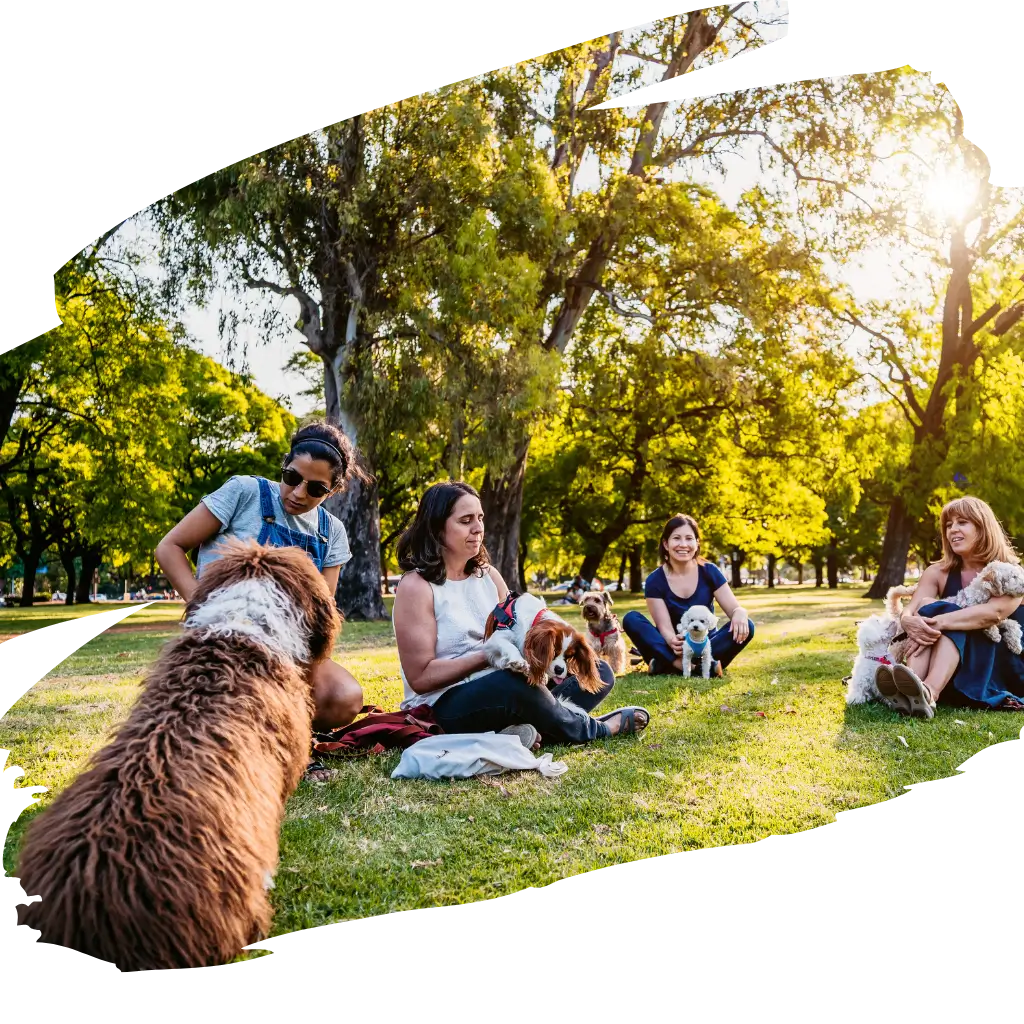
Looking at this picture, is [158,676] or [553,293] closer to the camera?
[158,676]

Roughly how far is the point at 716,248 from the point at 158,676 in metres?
7.74

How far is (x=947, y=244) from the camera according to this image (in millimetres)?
5363

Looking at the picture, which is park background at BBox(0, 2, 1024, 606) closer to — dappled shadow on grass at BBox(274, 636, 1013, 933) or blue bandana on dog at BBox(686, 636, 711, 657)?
blue bandana on dog at BBox(686, 636, 711, 657)

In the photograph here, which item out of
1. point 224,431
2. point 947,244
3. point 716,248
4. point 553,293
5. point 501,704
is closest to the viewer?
point 501,704

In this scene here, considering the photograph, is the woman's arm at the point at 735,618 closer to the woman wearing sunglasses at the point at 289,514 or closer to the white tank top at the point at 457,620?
the white tank top at the point at 457,620

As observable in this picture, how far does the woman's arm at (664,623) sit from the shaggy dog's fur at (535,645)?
3.76 meters

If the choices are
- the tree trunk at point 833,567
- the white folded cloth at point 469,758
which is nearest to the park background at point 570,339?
the white folded cloth at point 469,758

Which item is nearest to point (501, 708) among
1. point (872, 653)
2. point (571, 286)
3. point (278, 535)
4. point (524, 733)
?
point (524, 733)

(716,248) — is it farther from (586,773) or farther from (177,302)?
(586,773)

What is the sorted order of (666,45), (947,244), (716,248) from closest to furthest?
1. (666,45)
2. (947,244)
3. (716,248)

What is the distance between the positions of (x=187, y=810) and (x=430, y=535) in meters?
2.96

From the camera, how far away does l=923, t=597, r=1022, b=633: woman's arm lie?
5793 millimetres

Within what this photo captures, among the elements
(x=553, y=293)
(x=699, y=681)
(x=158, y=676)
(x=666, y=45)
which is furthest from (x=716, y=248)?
(x=158, y=676)

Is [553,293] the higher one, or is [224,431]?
[553,293]
